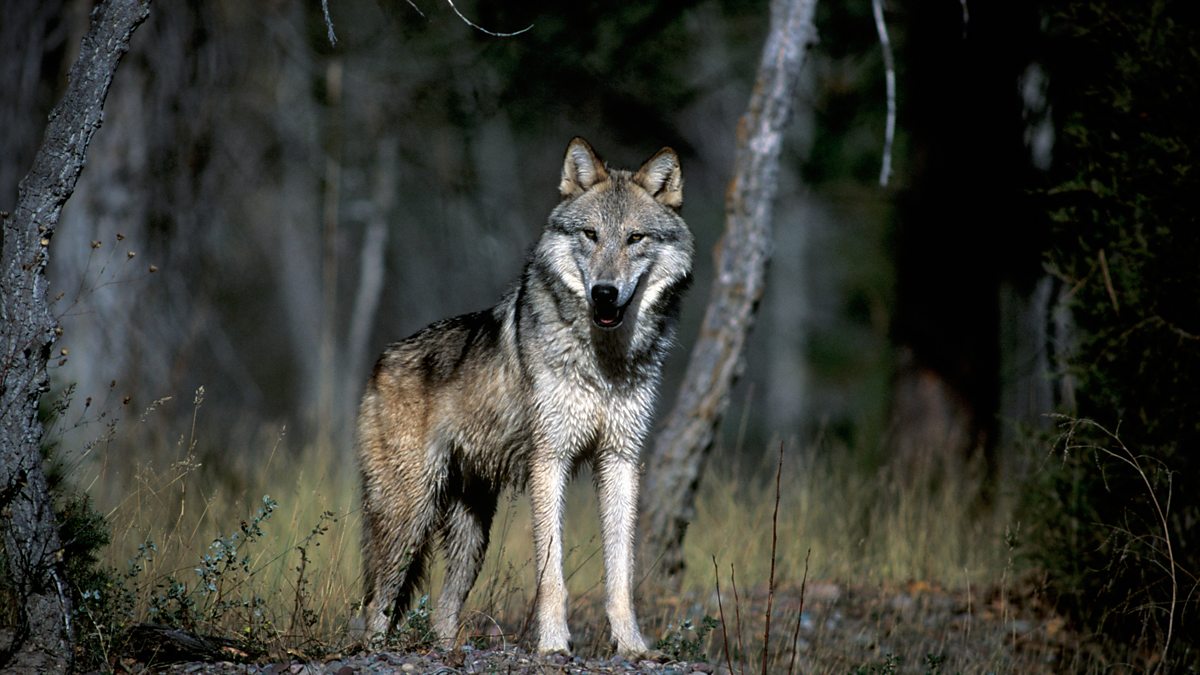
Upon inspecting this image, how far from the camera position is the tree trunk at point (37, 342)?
13.2ft

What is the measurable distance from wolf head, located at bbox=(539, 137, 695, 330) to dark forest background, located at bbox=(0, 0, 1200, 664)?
1.66 m

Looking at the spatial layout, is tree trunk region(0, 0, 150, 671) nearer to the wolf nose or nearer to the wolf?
the wolf

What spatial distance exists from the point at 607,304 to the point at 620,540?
110 centimetres

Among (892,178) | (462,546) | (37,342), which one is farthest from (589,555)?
(892,178)

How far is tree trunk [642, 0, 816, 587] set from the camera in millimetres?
7480

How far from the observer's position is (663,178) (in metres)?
5.51

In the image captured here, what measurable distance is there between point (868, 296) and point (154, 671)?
1905 centimetres

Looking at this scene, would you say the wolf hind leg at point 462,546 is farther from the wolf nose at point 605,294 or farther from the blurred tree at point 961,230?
the blurred tree at point 961,230

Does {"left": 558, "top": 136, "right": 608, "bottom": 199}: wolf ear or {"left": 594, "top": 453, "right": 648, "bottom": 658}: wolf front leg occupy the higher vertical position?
{"left": 558, "top": 136, "right": 608, "bottom": 199}: wolf ear

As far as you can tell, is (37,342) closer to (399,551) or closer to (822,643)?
(399,551)

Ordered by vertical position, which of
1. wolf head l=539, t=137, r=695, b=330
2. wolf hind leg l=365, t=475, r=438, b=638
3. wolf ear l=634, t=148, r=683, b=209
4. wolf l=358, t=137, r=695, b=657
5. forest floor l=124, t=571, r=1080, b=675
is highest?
wolf ear l=634, t=148, r=683, b=209

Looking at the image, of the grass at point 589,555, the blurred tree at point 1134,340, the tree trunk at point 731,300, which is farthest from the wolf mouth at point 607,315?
the blurred tree at point 1134,340

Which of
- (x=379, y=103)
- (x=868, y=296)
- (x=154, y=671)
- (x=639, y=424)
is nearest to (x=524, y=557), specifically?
(x=639, y=424)

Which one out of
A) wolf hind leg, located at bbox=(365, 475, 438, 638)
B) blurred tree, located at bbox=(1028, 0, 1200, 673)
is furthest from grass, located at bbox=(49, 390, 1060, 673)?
blurred tree, located at bbox=(1028, 0, 1200, 673)
